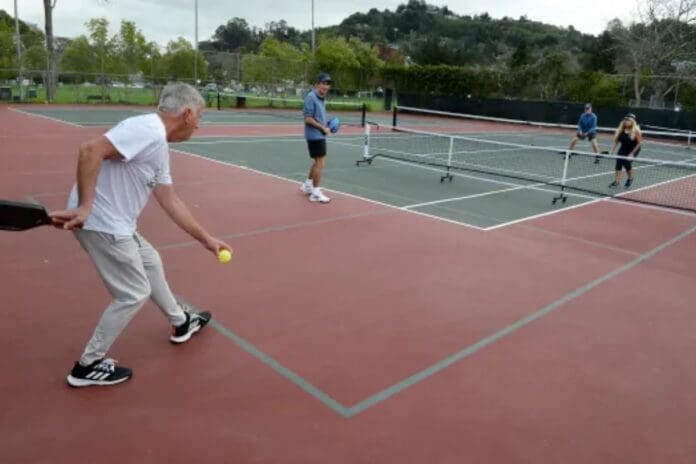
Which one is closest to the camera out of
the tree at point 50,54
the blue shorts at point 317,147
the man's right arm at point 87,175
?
the man's right arm at point 87,175

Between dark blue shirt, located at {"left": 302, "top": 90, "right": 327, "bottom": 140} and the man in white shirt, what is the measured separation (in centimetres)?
547

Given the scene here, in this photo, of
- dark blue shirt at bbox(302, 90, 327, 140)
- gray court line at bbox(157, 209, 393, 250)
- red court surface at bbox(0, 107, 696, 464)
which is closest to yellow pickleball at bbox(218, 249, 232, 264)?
red court surface at bbox(0, 107, 696, 464)

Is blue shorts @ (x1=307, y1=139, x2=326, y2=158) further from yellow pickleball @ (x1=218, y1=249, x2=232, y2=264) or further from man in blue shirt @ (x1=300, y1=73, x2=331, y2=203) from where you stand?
yellow pickleball @ (x1=218, y1=249, x2=232, y2=264)

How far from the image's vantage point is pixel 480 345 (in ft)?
14.1

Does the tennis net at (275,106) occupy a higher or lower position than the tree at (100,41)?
lower

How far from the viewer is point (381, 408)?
3363 millimetres

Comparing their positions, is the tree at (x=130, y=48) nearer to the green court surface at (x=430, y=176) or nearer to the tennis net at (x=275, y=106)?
the tennis net at (x=275, y=106)

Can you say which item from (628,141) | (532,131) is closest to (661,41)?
(532,131)

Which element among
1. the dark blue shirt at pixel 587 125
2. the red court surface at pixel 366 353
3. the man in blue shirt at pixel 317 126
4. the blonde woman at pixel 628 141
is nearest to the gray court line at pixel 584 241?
the red court surface at pixel 366 353

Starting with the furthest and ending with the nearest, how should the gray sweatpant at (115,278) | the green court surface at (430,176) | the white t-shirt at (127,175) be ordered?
the green court surface at (430,176) → the gray sweatpant at (115,278) → the white t-shirt at (127,175)

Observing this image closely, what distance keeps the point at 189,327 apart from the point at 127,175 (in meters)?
1.41

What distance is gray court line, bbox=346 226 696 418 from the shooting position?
3445 millimetres

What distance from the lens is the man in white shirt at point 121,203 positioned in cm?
295

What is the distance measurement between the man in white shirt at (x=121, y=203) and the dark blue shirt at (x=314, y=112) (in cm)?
547
